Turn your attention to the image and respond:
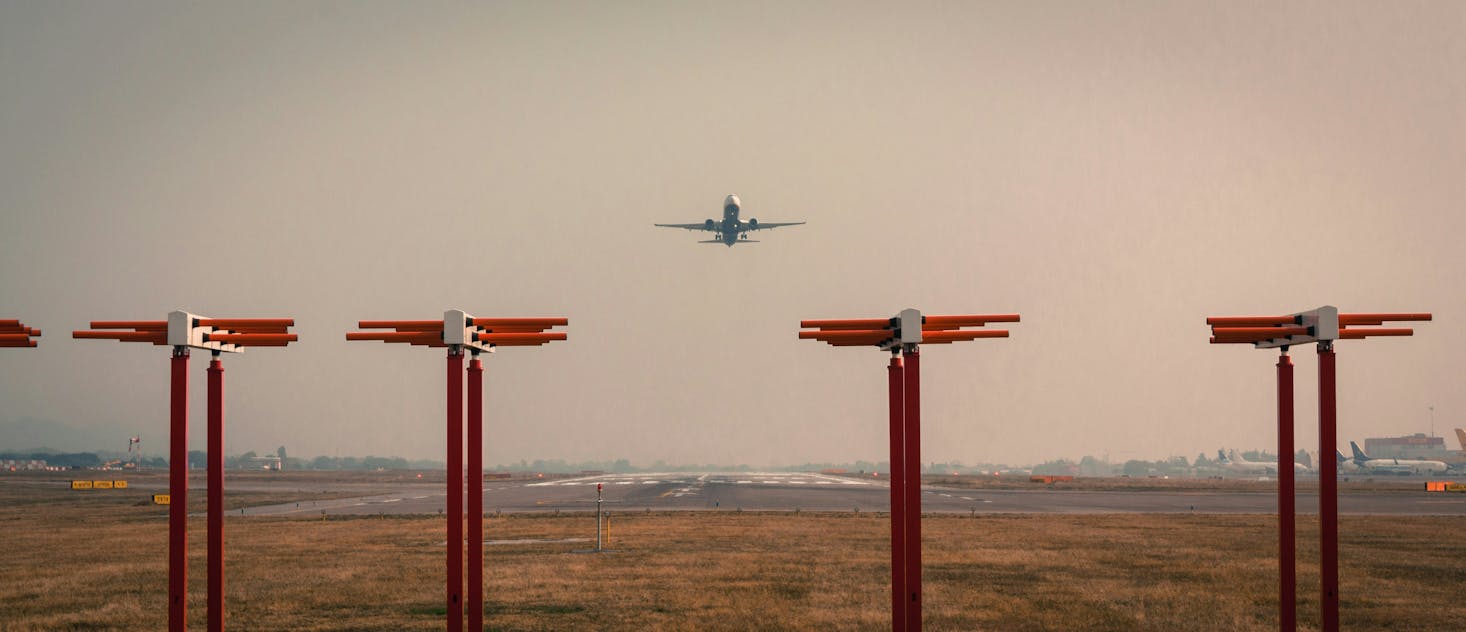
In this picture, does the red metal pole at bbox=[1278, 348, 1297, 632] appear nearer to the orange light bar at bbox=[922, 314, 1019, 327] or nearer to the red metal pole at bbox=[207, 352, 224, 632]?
the orange light bar at bbox=[922, 314, 1019, 327]

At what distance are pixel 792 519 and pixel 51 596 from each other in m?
37.1

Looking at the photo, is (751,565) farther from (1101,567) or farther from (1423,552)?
(1423,552)

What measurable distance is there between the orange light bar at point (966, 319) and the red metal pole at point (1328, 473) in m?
4.61

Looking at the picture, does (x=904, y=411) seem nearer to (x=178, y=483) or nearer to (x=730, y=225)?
(x=178, y=483)

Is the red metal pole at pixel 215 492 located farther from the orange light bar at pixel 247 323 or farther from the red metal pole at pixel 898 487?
the red metal pole at pixel 898 487

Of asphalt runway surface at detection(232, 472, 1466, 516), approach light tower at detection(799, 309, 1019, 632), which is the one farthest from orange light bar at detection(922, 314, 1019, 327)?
asphalt runway surface at detection(232, 472, 1466, 516)

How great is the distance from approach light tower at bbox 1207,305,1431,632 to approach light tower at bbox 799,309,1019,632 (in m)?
3.84

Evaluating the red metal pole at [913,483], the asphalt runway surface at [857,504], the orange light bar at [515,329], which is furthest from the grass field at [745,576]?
the asphalt runway surface at [857,504]

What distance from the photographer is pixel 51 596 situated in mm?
32312

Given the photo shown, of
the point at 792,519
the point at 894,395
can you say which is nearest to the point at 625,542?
the point at 792,519

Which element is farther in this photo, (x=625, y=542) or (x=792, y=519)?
(x=792, y=519)

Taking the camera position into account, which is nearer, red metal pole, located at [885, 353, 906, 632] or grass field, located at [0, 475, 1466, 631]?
red metal pole, located at [885, 353, 906, 632]

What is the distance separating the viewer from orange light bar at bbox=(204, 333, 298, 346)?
16984 mm

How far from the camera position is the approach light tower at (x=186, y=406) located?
52.5 ft
